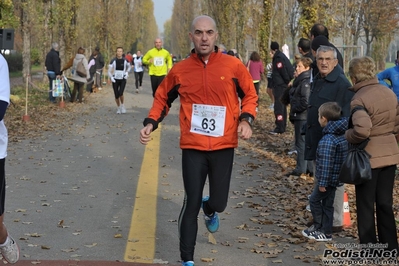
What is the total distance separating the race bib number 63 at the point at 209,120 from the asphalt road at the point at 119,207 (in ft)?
4.12

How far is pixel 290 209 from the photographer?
28.6 ft

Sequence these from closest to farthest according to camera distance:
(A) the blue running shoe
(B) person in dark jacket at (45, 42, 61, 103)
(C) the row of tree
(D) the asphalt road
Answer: (A) the blue running shoe, (D) the asphalt road, (B) person in dark jacket at (45, 42, 61, 103), (C) the row of tree

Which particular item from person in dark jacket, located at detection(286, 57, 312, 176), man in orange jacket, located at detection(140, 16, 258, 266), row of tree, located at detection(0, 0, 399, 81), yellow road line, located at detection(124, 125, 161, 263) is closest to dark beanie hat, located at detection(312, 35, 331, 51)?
person in dark jacket, located at detection(286, 57, 312, 176)

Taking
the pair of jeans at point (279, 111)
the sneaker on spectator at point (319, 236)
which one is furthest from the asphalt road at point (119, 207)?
the pair of jeans at point (279, 111)

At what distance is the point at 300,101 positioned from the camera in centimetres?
1058

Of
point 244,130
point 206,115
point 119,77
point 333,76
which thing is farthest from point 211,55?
point 119,77

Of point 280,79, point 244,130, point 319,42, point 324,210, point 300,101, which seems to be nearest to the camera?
point 244,130

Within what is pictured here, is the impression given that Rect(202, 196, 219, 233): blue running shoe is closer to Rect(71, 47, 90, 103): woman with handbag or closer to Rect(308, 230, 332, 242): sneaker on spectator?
Rect(308, 230, 332, 242): sneaker on spectator

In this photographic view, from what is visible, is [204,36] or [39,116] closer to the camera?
[204,36]

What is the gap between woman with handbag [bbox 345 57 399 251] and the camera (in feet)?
19.9

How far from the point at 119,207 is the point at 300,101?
11.4 ft

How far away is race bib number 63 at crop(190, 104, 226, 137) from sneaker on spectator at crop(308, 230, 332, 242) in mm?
1939

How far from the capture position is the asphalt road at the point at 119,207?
21.7 feet

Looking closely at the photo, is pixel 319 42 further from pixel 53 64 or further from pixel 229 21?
pixel 229 21
